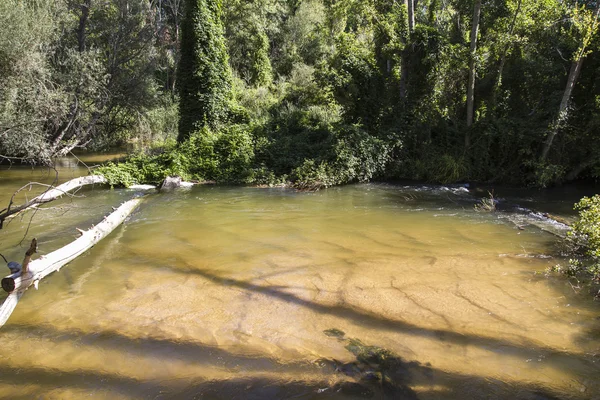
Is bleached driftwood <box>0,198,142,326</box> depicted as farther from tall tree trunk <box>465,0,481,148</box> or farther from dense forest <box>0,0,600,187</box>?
tall tree trunk <box>465,0,481,148</box>

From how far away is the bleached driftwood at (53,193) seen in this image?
4.59 metres

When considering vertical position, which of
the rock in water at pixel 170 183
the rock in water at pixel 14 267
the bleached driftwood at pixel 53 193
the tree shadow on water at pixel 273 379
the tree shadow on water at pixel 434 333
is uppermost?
the bleached driftwood at pixel 53 193

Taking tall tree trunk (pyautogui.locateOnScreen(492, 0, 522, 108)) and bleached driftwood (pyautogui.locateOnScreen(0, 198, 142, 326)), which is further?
tall tree trunk (pyautogui.locateOnScreen(492, 0, 522, 108))

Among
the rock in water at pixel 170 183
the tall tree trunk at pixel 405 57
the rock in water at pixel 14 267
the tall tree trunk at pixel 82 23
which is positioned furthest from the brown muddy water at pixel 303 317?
the tall tree trunk at pixel 82 23

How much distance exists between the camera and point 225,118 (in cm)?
1811

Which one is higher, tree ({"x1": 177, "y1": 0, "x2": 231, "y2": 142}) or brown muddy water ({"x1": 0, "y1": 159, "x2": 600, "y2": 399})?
tree ({"x1": 177, "y1": 0, "x2": 231, "y2": 142})

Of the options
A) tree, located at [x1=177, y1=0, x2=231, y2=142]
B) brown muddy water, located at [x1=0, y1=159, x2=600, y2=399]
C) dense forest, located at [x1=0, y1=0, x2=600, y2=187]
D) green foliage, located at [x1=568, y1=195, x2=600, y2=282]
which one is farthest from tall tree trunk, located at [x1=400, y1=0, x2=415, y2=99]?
green foliage, located at [x1=568, y1=195, x2=600, y2=282]

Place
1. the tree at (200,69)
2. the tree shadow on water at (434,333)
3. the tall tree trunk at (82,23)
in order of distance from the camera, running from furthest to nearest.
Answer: the tall tree trunk at (82,23) < the tree at (200,69) < the tree shadow on water at (434,333)

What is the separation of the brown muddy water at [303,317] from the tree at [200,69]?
8.80m

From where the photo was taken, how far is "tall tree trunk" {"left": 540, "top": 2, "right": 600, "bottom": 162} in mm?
12883

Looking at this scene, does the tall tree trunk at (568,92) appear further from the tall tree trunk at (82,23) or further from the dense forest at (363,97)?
the tall tree trunk at (82,23)

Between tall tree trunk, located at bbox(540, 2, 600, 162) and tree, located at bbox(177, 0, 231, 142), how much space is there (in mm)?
13275

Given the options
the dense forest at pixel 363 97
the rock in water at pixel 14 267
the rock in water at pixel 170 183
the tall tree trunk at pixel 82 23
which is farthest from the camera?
the tall tree trunk at pixel 82 23

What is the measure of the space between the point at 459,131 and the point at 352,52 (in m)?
5.98
